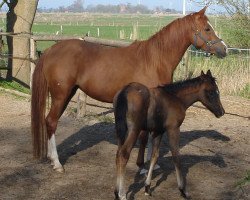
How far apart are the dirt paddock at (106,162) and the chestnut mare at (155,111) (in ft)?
1.70

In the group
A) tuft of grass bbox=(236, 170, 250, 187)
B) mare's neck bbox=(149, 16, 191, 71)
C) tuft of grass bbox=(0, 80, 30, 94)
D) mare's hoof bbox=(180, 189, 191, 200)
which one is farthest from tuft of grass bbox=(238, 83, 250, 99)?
mare's hoof bbox=(180, 189, 191, 200)

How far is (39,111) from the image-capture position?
20.3 feet

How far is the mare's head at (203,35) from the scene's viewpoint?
6.08m

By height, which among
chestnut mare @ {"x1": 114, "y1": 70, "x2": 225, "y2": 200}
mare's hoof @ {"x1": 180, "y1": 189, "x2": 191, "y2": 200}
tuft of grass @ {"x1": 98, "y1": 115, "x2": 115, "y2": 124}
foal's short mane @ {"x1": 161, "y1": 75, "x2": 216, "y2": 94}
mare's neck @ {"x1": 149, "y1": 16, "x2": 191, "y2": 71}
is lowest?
tuft of grass @ {"x1": 98, "y1": 115, "x2": 115, "y2": 124}

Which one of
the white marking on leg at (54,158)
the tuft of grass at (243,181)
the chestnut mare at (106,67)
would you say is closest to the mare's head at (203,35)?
the chestnut mare at (106,67)

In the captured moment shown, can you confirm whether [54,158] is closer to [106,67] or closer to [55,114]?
[55,114]

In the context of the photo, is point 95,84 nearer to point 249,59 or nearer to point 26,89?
point 26,89

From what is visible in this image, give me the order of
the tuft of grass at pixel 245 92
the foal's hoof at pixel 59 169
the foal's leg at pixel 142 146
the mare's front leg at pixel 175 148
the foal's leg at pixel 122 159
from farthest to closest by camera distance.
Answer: the tuft of grass at pixel 245 92, the foal's hoof at pixel 59 169, the foal's leg at pixel 142 146, the mare's front leg at pixel 175 148, the foal's leg at pixel 122 159

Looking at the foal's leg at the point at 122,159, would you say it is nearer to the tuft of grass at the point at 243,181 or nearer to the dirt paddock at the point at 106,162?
the dirt paddock at the point at 106,162

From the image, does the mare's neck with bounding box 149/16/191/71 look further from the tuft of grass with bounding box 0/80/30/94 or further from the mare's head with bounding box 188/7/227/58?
the tuft of grass with bounding box 0/80/30/94

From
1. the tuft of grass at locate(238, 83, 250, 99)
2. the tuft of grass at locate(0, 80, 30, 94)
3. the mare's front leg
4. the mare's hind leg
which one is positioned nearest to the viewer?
the mare's front leg

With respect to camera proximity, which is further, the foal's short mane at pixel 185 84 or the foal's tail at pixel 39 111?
the foal's tail at pixel 39 111

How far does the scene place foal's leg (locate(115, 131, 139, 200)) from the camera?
4.70 m

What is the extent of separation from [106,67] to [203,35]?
1.37m
